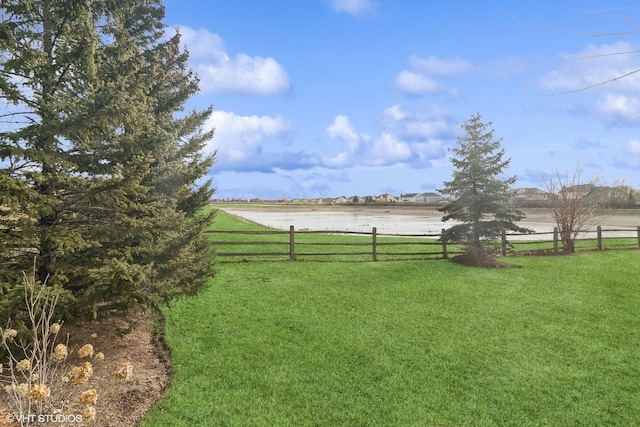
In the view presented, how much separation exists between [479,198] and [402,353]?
10.2m

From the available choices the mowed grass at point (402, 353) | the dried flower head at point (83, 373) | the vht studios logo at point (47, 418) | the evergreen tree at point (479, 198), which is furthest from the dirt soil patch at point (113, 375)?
the evergreen tree at point (479, 198)

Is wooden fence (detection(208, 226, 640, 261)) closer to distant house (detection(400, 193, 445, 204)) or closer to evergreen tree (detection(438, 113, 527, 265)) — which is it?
evergreen tree (detection(438, 113, 527, 265))

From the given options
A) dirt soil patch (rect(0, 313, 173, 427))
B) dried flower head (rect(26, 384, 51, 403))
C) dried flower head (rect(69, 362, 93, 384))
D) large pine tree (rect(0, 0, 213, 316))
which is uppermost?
large pine tree (rect(0, 0, 213, 316))

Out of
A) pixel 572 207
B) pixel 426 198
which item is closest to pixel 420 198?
pixel 426 198

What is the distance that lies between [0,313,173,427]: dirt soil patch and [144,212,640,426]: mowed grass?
10.4 inches

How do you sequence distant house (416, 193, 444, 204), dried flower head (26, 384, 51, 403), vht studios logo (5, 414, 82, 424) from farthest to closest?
distant house (416, 193, 444, 204) → vht studios logo (5, 414, 82, 424) → dried flower head (26, 384, 51, 403)

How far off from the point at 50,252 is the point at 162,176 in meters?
2.64

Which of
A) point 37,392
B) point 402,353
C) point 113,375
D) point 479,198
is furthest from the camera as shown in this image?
point 479,198

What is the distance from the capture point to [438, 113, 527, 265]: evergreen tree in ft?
50.5

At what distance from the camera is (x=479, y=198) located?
15.4 meters

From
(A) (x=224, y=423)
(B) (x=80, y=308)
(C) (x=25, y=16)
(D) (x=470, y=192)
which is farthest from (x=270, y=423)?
(D) (x=470, y=192)

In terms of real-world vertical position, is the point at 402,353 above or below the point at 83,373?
below

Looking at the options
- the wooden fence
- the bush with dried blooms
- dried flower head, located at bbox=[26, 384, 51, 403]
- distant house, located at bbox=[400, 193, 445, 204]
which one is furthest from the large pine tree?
distant house, located at bbox=[400, 193, 445, 204]

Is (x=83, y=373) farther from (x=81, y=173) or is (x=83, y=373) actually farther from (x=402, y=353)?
(x=402, y=353)
